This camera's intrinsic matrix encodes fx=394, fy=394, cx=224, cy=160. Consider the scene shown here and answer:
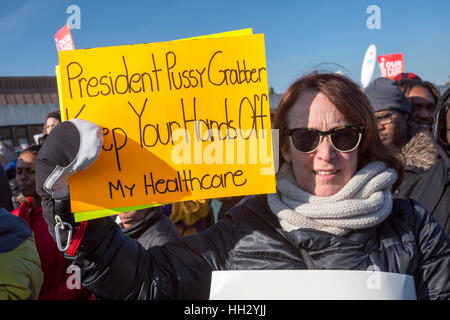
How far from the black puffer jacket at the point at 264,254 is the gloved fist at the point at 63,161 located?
0.39ft

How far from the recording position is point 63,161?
3.80 ft

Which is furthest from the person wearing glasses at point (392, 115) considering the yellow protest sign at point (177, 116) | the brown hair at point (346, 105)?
the yellow protest sign at point (177, 116)

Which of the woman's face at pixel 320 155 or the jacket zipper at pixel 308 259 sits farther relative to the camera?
the woman's face at pixel 320 155

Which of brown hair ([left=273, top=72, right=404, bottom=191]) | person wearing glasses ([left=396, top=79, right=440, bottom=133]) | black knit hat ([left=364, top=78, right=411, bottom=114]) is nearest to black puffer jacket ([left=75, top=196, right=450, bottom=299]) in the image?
brown hair ([left=273, top=72, right=404, bottom=191])

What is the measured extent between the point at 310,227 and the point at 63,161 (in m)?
0.86

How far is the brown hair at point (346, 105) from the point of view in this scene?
1485 mm

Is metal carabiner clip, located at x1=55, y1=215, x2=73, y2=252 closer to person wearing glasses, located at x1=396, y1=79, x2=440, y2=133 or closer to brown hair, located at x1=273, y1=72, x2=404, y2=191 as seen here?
brown hair, located at x1=273, y1=72, x2=404, y2=191

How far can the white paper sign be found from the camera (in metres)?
1.26

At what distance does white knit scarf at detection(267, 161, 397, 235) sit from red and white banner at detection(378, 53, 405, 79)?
25.4 ft

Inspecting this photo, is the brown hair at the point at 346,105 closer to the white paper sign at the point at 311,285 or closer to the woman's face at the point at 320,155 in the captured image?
the woman's face at the point at 320,155

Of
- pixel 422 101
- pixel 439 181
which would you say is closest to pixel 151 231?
pixel 439 181

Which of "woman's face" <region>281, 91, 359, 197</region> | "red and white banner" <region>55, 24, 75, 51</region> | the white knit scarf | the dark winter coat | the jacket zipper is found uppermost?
"red and white banner" <region>55, 24, 75, 51</region>
